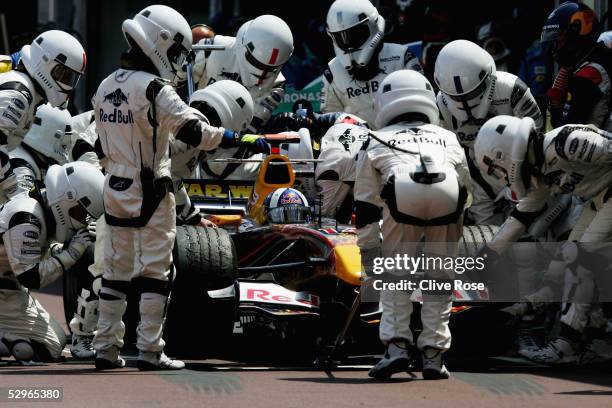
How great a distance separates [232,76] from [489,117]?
2.77 m

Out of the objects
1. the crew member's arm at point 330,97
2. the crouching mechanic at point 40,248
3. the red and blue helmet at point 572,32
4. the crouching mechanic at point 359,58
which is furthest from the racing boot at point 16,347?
the red and blue helmet at point 572,32

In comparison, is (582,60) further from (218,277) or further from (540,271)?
(218,277)

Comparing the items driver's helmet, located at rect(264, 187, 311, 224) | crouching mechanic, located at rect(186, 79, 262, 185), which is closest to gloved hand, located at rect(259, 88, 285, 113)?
crouching mechanic, located at rect(186, 79, 262, 185)

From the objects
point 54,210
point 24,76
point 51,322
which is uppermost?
point 24,76

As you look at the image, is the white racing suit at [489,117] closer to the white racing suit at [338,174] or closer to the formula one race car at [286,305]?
the white racing suit at [338,174]

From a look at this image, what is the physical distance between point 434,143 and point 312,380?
1.69 metres

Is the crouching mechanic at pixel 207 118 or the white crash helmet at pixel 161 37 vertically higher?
the white crash helmet at pixel 161 37

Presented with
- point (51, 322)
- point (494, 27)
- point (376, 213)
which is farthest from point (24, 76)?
point (494, 27)

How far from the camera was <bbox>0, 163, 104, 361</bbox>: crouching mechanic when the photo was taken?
33.3 feet

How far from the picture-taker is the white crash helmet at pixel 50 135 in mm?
12856

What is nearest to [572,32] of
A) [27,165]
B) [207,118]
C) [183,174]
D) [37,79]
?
[207,118]

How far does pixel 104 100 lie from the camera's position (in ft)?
32.1

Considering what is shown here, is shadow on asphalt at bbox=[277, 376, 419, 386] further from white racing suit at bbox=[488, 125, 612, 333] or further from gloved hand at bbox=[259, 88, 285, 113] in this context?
gloved hand at bbox=[259, 88, 285, 113]

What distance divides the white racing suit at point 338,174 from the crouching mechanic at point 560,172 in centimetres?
160
